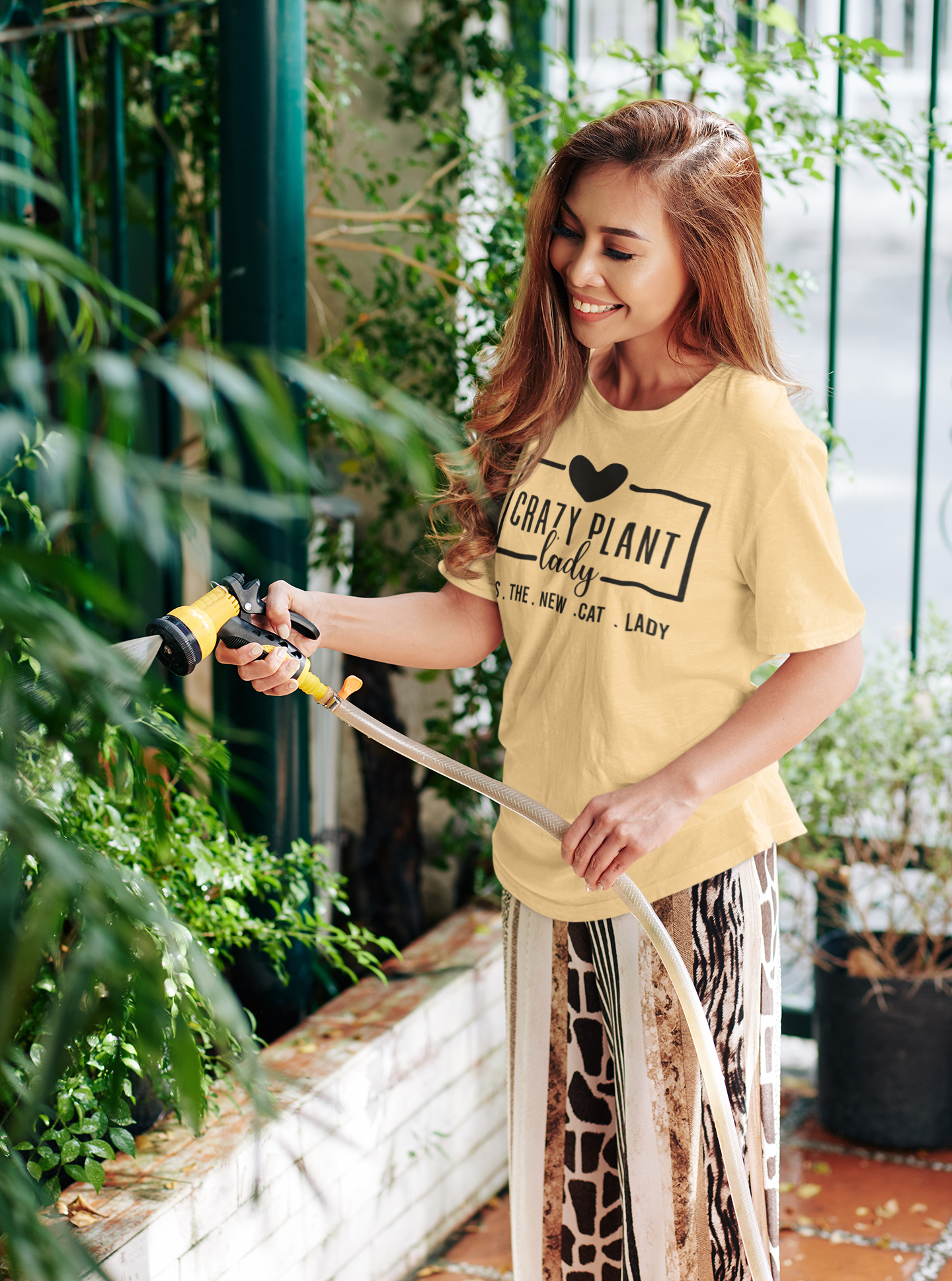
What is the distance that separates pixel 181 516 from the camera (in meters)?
0.64

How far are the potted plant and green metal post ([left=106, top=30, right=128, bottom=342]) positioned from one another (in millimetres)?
1455

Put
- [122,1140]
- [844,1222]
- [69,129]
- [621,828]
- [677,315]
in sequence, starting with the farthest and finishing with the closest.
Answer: [844,1222]
[69,129]
[122,1140]
[677,315]
[621,828]

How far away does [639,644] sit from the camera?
51.3 inches

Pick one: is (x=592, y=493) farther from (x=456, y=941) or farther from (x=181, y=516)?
(x=456, y=941)

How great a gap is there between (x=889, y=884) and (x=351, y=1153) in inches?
44.0

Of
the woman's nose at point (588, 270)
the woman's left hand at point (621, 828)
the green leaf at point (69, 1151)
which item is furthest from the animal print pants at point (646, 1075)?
the woman's nose at point (588, 270)

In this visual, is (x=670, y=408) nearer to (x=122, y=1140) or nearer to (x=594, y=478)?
(x=594, y=478)

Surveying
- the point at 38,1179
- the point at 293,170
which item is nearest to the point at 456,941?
the point at 38,1179

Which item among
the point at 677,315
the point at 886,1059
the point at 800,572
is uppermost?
the point at 677,315

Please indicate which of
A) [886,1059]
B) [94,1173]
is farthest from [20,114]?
[886,1059]

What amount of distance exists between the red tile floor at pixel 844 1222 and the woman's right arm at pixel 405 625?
1154 millimetres

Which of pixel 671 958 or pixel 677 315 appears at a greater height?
pixel 677 315

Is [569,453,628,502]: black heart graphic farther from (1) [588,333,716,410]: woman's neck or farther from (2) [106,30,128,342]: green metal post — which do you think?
(2) [106,30,128,342]: green metal post

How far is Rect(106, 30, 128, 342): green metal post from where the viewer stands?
83.4 inches
